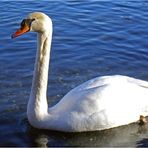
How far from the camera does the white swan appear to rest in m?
7.27

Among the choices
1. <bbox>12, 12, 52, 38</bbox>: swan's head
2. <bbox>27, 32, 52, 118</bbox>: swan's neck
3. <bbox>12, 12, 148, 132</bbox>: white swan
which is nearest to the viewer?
<bbox>12, 12, 52, 38</bbox>: swan's head

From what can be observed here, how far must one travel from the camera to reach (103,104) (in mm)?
7379

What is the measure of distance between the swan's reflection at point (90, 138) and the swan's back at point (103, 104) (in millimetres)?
115

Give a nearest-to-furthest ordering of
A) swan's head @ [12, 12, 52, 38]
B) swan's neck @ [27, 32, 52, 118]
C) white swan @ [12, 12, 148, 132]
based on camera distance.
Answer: swan's head @ [12, 12, 52, 38] → white swan @ [12, 12, 148, 132] → swan's neck @ [27, 32, 52, 118]

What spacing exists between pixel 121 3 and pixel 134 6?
52cm

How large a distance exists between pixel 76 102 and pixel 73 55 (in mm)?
3410

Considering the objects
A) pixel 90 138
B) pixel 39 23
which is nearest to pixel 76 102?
pixel 90 138

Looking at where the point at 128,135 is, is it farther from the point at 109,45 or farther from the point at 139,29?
the point at 139,29

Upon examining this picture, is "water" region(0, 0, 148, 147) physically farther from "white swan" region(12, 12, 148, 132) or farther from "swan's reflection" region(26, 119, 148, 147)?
Answer: "white swan" region(12, 12, 148, 132)

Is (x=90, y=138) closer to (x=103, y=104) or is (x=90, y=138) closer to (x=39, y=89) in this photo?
(x=103, y=104)

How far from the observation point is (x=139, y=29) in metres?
12.4

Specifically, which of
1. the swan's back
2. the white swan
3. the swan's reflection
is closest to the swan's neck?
the white swan

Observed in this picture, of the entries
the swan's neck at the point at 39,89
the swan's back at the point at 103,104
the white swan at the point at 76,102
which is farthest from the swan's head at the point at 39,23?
the swan's back at the point at 103,104

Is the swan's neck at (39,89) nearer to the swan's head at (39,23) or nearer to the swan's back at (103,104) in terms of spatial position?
the swan's back at (103,104)
